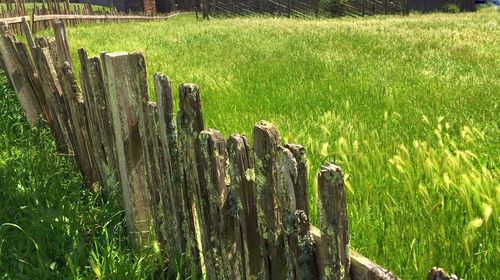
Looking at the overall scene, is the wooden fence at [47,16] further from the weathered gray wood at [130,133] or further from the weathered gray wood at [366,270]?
the weathered gray wood at [366,270]

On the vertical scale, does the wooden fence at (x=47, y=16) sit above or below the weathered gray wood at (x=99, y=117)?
above

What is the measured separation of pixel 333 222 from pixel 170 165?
1.12 m

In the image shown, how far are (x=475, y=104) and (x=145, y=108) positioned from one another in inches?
142

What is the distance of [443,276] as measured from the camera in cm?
91

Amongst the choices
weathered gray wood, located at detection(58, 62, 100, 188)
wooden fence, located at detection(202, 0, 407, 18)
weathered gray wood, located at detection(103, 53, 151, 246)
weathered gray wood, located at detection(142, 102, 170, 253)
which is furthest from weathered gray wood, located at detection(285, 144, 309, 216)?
wooden fence, located at detection(202, 0, 407, 18)

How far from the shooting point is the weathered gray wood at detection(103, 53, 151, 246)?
2346 millimetres

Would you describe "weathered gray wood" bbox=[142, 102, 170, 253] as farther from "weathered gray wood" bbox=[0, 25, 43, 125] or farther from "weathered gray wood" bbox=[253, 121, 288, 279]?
"weathered gray wood" bbox=[0, 25, 43, 125]

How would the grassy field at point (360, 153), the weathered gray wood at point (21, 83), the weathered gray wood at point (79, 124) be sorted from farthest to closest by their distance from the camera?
1. the weathered gray wood at point (21, 83)
2. the weathered gray wood at point (79, 124)
3. the grassy field at point (360, 153)

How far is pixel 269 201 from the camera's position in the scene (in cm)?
146

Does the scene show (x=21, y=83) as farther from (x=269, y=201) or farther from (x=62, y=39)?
(x=269, y=201)

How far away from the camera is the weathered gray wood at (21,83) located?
4.36 metres

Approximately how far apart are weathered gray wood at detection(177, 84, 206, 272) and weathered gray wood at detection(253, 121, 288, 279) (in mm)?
457

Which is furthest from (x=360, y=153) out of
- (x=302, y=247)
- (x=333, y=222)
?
(x=333, y=222)

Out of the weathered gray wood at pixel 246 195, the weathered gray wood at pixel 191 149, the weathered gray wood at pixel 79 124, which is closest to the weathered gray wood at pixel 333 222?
the weathered gray wood at pixel 246 195
